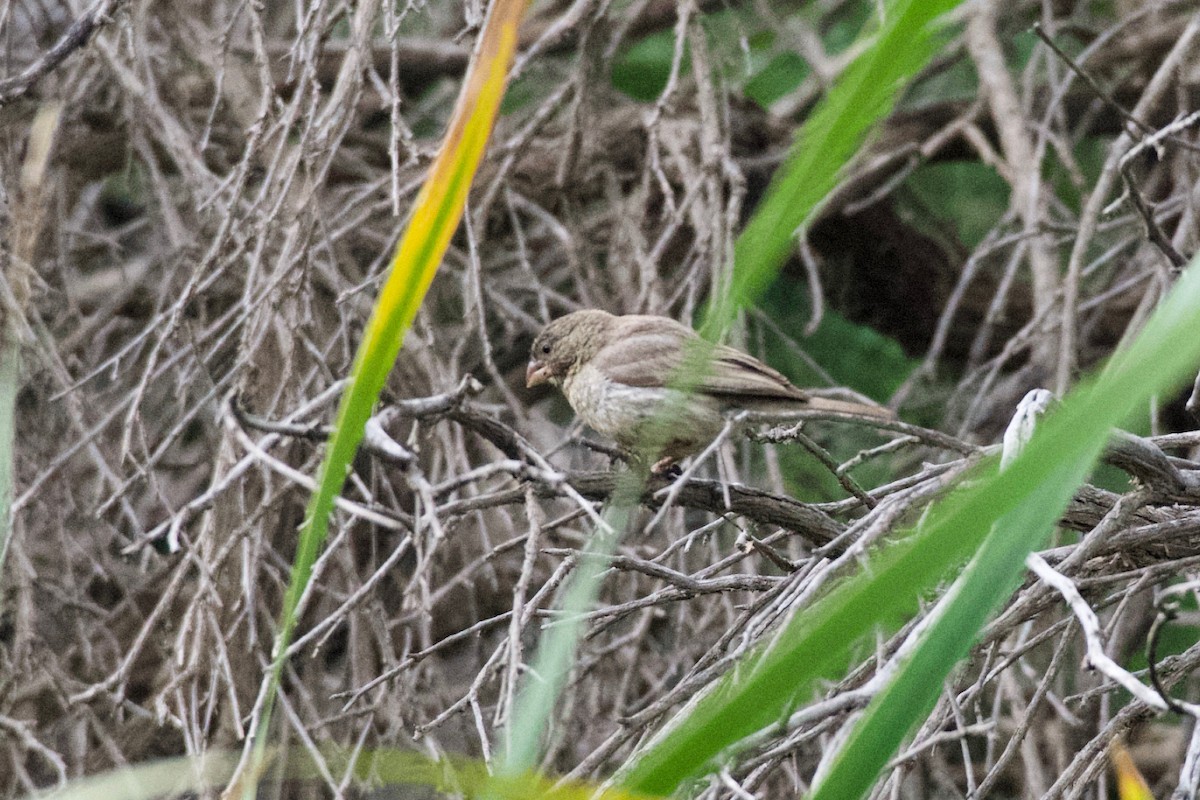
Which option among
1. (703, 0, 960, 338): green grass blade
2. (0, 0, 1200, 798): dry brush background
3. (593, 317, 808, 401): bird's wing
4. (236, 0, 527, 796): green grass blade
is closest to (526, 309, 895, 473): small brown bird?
(593, 317, 808, 401): bird's wing

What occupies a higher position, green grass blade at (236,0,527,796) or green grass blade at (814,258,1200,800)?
green grass blade at (236,0,527,796)

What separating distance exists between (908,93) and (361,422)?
6.14 m

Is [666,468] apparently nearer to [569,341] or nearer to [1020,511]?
[569,341]

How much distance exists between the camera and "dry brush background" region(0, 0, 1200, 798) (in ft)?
9.75

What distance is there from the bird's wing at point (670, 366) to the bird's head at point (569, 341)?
0.22 m

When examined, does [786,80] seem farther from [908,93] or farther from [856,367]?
[856,367]

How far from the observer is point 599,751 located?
6.88 ft

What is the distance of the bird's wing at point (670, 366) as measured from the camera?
374 centimetres

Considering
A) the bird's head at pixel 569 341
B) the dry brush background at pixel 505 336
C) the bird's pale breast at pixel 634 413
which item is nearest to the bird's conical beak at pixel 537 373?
the bird's head at pixel 569 341

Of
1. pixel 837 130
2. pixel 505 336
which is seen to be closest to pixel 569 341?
pixel 505 336

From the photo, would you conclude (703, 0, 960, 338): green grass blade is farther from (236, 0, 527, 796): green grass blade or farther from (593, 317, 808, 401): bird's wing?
(593, 317, 808, 401): bird's wing

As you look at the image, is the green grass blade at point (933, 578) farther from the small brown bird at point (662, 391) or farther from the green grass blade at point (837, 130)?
the small brown bird at point (662, 391)

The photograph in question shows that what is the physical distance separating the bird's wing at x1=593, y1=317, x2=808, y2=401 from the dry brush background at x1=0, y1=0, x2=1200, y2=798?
192mm

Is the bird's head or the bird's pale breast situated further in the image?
the bird's head
